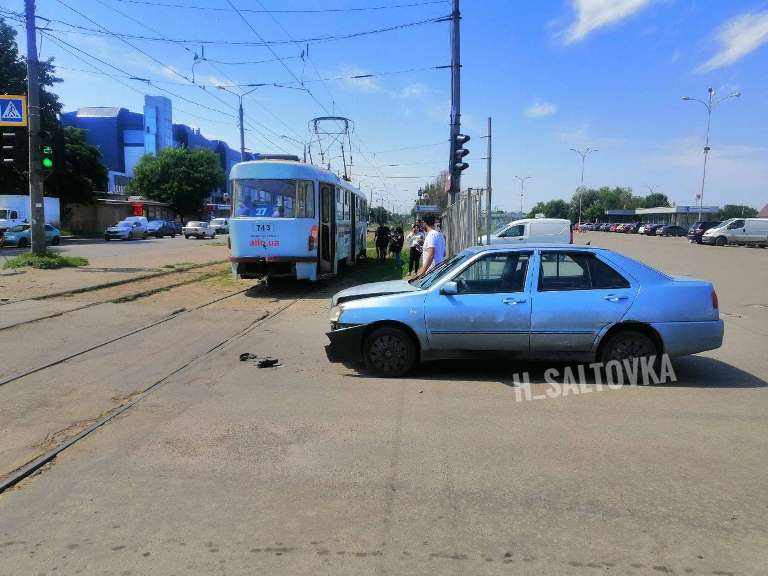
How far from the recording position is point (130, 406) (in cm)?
564

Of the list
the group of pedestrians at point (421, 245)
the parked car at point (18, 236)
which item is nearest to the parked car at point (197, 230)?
the parked car at point (18, 236)

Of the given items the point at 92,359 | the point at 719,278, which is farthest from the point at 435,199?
the point at 92,359

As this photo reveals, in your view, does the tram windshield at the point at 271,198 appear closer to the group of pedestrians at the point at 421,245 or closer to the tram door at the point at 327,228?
the tram door at the point at 327,228

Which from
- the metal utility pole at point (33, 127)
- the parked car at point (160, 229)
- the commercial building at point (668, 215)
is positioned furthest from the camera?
the commercial building at point (668, 215)

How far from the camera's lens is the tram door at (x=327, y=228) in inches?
585

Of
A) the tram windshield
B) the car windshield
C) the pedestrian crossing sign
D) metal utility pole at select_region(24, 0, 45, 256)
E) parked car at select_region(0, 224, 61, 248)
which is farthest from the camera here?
parked car at select_region(0, 224, 61, 248)

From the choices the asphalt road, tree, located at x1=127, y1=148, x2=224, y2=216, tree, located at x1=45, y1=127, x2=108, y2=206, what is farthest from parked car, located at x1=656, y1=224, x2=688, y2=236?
the asphalt road

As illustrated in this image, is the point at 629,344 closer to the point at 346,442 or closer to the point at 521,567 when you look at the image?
the point at 346,442

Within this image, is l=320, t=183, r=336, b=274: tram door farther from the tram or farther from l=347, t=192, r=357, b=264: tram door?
l=347, t=192, r=357, b=264: tram door

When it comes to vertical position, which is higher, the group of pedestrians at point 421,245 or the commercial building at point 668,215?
the commercial building at point 668,215

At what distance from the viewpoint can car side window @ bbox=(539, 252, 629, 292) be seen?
21.6 ft

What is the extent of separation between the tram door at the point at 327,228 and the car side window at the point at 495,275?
8311 mm

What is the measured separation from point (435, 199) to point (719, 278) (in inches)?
2732

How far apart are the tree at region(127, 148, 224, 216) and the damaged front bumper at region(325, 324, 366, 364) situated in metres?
66.6
